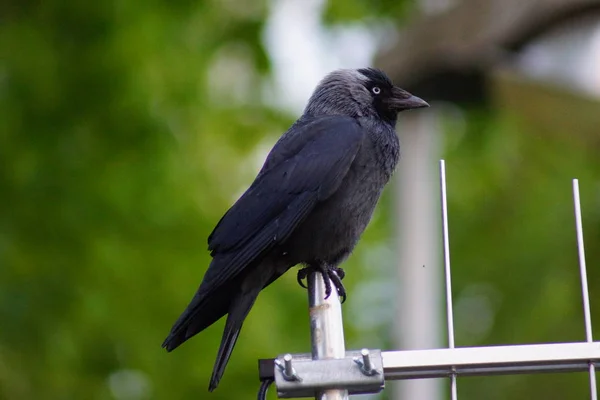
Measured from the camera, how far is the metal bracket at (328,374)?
7.64 feet

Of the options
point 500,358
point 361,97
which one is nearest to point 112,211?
point 361,97

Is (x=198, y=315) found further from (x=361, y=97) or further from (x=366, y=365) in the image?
(x=361, y=97)

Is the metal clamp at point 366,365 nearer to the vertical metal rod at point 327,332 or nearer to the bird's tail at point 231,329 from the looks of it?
the vertical metal rod at point 327,332

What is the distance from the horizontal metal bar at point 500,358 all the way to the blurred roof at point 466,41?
2860 millimetres

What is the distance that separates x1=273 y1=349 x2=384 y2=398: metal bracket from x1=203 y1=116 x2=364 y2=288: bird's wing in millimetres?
1123

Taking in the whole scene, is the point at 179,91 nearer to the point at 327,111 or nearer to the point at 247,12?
the point at 247,12

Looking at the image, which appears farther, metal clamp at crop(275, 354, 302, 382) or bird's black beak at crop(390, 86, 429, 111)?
bird's black beak at crop(390, 86, 429, 111)

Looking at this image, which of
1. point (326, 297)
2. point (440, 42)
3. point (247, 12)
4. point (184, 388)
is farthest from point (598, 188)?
point (326, 297)

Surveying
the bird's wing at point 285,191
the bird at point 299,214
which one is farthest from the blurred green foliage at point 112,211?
the bird's wing at point 285,191

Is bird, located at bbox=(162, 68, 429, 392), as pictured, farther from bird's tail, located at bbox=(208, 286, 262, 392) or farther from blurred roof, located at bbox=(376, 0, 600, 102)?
blurred roof, located at bbox=(376, 0, 600, 102)

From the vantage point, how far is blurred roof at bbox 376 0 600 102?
5.01 meters

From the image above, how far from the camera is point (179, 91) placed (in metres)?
6.12

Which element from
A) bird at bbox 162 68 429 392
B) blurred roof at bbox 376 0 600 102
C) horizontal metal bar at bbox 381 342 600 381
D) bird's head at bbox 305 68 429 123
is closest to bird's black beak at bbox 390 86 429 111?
bird's head at bbox 305 68 429 123

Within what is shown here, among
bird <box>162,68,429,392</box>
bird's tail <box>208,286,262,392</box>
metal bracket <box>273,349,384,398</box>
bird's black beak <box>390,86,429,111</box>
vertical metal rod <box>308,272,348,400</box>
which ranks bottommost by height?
metal bracket <box>273,349,384,398</box>
